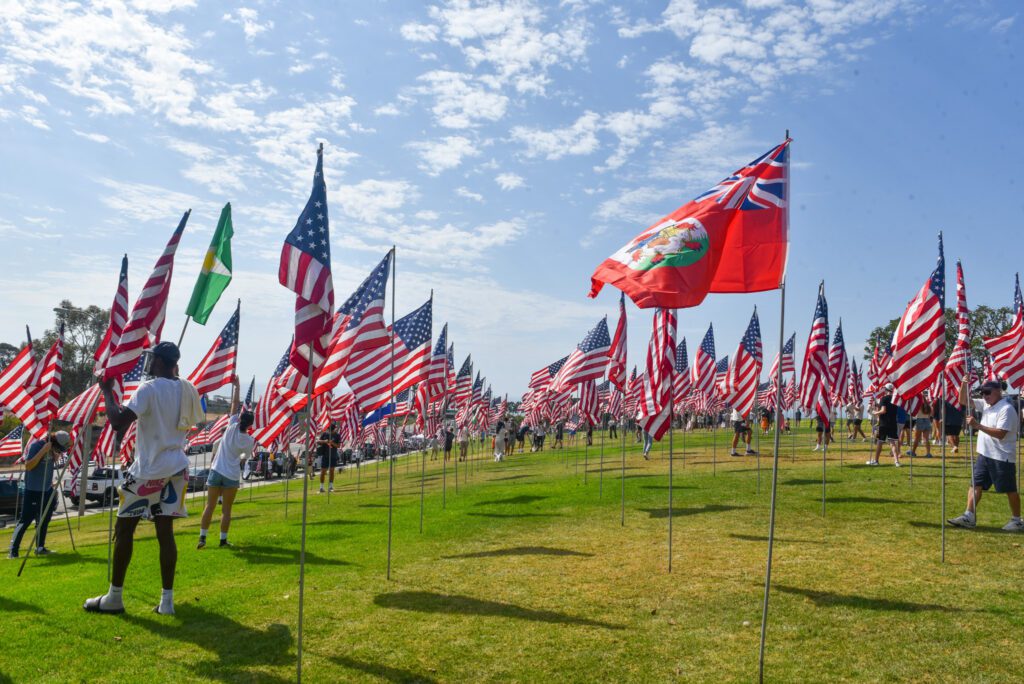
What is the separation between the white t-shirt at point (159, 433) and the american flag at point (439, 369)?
13115mm

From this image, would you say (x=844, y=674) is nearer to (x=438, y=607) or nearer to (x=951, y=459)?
(x=438, y=607)

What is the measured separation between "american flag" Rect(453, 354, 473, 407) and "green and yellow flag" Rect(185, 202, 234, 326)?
2449 cm

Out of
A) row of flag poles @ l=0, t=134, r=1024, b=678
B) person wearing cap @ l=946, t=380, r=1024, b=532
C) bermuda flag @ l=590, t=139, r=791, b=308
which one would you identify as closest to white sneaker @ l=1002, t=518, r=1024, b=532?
person wearing cap @ l=946, t=380, r=1024, b=532

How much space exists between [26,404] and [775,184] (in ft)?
50.0

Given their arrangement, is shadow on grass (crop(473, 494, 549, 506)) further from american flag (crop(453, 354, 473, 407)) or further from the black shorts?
american flag (crop(453, 354, 473, 407))

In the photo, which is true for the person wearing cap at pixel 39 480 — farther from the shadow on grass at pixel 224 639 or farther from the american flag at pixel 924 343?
the american flag at pixel 924 343

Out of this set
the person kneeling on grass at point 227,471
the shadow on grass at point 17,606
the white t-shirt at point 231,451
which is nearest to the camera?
the shadow on grass at point 17,606

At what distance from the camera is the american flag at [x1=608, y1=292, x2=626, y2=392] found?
1855cm

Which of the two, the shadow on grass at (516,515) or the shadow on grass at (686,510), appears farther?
the shadow on grass at (516,515)

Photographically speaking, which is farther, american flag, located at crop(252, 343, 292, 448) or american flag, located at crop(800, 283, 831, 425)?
american flag, located at crop(252, 343, 292, 448)

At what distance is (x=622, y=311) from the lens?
18.5 m

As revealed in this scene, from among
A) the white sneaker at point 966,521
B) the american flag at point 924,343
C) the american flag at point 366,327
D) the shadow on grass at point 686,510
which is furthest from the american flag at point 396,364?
the white sneaker at point 966,521

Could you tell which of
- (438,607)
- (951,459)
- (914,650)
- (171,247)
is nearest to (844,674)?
(914,650)

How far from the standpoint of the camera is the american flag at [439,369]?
21422 mm
